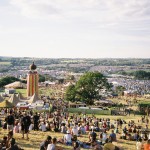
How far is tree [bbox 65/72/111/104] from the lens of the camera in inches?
2082

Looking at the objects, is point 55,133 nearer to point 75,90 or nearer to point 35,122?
point 35,122

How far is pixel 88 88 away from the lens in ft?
175

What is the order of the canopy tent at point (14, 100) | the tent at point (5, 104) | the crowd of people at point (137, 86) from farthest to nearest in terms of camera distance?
the crowd of people at point (137, 86)
the canopy tent at point (14, 100)
the tent at point (5, 104)

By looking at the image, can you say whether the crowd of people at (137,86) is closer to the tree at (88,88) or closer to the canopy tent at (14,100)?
the tree at (88,88)

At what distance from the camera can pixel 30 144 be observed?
50.8 feet

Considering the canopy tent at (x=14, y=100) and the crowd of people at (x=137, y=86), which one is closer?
the canopy tent at (x=14, y=100)

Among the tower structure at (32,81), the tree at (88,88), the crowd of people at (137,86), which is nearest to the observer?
the tree at (88,88)

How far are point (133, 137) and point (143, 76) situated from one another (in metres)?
149

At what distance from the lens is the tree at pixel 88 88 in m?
52.9

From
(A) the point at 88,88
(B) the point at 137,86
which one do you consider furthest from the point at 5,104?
(B) the point at 137,86

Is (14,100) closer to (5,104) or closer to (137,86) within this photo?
(5,104)

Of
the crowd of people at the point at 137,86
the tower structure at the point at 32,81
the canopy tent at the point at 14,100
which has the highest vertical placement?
the tower structure at the point at 32,81

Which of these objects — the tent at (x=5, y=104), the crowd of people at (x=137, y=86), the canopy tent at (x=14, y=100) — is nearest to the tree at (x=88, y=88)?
the canopy tent at (x=14, y=100)

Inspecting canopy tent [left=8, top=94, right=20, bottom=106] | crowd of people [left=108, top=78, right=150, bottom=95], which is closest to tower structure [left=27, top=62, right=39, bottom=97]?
canopy tent [left=8, top=94, right=20, bottom=106]
